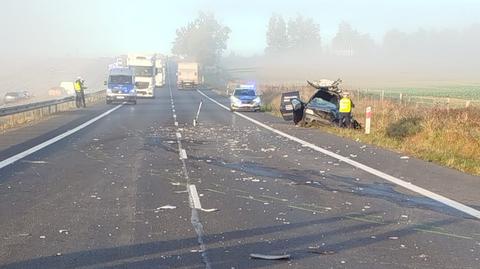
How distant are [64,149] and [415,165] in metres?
9.19

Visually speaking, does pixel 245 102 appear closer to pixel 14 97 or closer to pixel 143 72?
pixel 143 72

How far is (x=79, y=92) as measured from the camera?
3947 centimetres

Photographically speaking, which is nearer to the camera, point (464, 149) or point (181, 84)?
point (464, 149)

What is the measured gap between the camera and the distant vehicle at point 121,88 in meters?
44.8

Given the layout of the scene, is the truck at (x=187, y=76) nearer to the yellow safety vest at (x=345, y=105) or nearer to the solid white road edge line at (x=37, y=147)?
the solid white road edge line at (x=37, y=147)

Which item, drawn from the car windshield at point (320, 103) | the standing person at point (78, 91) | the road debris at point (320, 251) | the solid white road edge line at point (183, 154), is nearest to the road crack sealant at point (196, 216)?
the solid white road edge line at point (183, 154)

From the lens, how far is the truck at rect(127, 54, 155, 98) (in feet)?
178

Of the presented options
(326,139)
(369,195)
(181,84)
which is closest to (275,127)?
(326,139)

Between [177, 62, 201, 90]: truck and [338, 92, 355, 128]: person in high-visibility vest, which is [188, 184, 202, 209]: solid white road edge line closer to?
[338, 92, 355, 128]: person in high-visibility vest

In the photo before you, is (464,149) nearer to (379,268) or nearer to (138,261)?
(379,268)

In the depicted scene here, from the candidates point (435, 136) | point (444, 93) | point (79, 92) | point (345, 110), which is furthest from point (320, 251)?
point (444, 93)

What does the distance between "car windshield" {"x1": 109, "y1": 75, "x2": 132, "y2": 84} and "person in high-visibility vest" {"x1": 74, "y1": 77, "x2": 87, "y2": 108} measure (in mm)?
4984

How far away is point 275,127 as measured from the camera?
24891 millimetres

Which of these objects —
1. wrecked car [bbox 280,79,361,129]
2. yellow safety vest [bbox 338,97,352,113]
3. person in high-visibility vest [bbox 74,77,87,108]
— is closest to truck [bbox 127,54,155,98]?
person in high-visibility vest [bbox 74,77,87,108]
